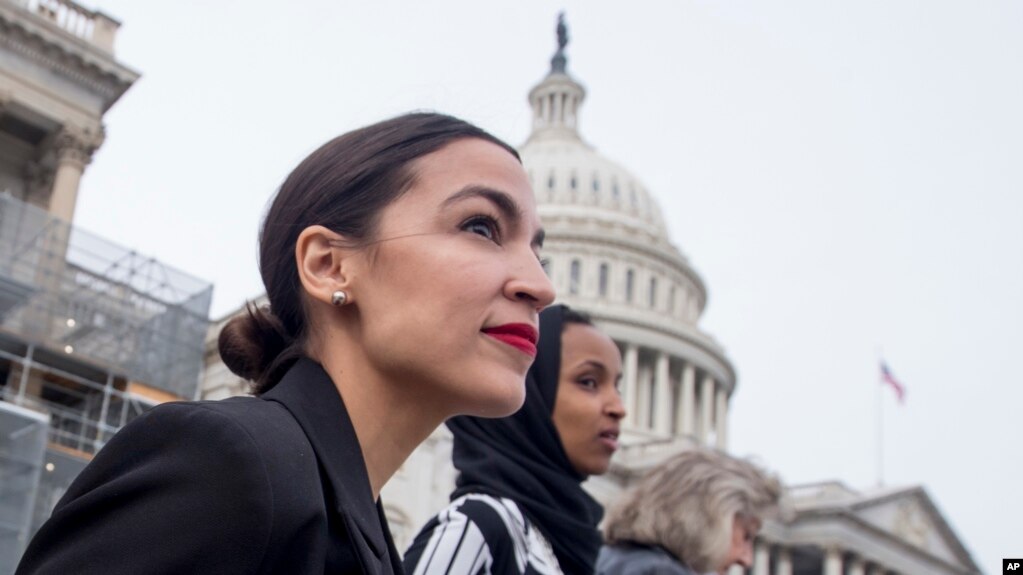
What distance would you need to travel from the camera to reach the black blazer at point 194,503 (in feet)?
4.61

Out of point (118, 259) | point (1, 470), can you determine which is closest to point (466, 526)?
point (1, 470)

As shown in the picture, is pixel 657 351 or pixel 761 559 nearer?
pixel 761 559

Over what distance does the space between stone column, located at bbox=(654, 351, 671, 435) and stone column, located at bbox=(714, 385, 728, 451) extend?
391 centimetres

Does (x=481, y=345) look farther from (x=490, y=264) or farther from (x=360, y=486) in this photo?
(x=360, y=486)

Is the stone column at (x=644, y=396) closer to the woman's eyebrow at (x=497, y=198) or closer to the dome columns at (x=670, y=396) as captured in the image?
the dome columns at (x=670, y=396)

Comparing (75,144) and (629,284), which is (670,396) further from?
(75,144)

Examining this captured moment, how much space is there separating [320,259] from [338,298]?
10 cm

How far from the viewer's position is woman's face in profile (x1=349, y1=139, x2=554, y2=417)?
74.7 inches

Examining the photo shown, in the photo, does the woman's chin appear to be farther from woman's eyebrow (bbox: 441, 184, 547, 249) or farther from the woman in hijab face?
the woman in hijab face

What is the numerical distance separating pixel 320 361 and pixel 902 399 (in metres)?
56.0

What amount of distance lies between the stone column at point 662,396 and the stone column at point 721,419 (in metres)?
3.91

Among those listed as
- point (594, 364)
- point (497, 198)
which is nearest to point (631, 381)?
point (594, 364)

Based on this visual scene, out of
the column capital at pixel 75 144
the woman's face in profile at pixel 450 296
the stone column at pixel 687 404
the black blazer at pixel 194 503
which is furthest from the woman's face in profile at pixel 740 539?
the stone column at pixel 687 404

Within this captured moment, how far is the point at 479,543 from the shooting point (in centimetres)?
333
